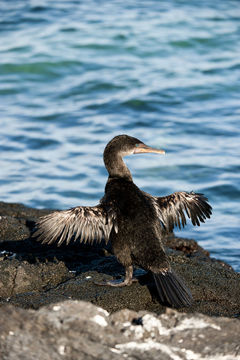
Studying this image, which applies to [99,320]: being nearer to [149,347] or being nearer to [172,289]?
[149,347]

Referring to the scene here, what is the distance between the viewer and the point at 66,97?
14.4 m

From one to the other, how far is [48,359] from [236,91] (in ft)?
40.8

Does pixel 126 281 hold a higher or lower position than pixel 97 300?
higher

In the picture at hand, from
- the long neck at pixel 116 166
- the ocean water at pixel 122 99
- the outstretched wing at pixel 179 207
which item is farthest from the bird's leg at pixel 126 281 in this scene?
the ocean water at pixel 122 99

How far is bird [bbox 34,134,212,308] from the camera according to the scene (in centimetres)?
481

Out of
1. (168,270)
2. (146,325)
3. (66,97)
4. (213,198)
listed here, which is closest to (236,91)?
(66,97)

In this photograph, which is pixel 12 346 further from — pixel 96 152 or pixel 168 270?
pixel 96 152

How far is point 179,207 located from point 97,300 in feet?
4.13

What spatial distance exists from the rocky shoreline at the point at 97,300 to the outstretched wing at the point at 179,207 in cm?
37

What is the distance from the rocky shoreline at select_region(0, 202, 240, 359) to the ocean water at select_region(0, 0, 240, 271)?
253cm

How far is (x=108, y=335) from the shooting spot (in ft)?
10.1

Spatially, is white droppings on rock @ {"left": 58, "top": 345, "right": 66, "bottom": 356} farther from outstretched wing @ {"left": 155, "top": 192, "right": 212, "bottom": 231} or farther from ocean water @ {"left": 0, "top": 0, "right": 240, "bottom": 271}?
ocean water @ {"left": 0, "top": 0, "right": 240, "bottom": 271}

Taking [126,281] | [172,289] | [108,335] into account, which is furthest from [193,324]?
[126,281]

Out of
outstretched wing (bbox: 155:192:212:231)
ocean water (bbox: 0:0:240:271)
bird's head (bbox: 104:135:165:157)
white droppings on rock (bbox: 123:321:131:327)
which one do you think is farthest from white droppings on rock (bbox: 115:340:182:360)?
ocean water (bbox: 0:0:240:271)
